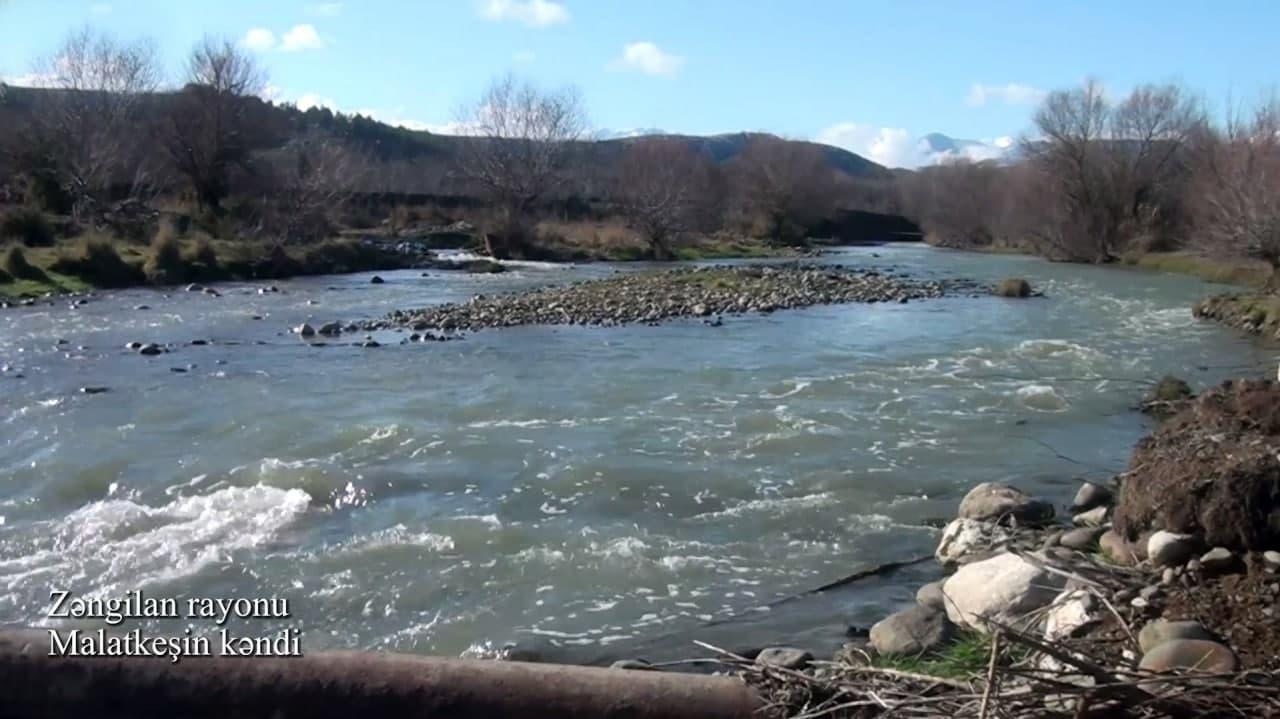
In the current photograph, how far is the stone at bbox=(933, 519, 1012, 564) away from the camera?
25.2 feet

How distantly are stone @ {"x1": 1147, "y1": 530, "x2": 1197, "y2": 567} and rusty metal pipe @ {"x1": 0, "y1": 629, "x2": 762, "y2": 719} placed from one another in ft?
11.2

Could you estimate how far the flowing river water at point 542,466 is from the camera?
7.49 metres

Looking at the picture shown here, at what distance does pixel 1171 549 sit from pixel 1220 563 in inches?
12.7

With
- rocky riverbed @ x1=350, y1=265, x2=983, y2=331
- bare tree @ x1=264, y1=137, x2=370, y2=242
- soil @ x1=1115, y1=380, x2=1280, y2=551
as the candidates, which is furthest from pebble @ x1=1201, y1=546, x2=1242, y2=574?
bare tree @ x1=264, y1=137, x2=370, y2=242

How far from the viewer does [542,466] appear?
440 inches

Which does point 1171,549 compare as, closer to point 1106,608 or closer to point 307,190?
point 1106,608

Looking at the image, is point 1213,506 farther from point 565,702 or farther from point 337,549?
point 337,549

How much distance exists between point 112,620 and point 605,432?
6628 mm

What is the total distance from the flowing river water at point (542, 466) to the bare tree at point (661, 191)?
30.7 meters

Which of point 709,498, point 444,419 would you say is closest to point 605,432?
point 444,419

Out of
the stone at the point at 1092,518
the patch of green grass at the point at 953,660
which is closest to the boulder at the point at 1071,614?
the patch of green grass at the point at 953,660

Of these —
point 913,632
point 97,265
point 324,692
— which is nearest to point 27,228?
point 97,265

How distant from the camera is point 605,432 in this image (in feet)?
42.1

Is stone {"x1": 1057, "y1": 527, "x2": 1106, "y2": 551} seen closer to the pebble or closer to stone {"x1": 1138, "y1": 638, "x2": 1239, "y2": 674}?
the pebble
